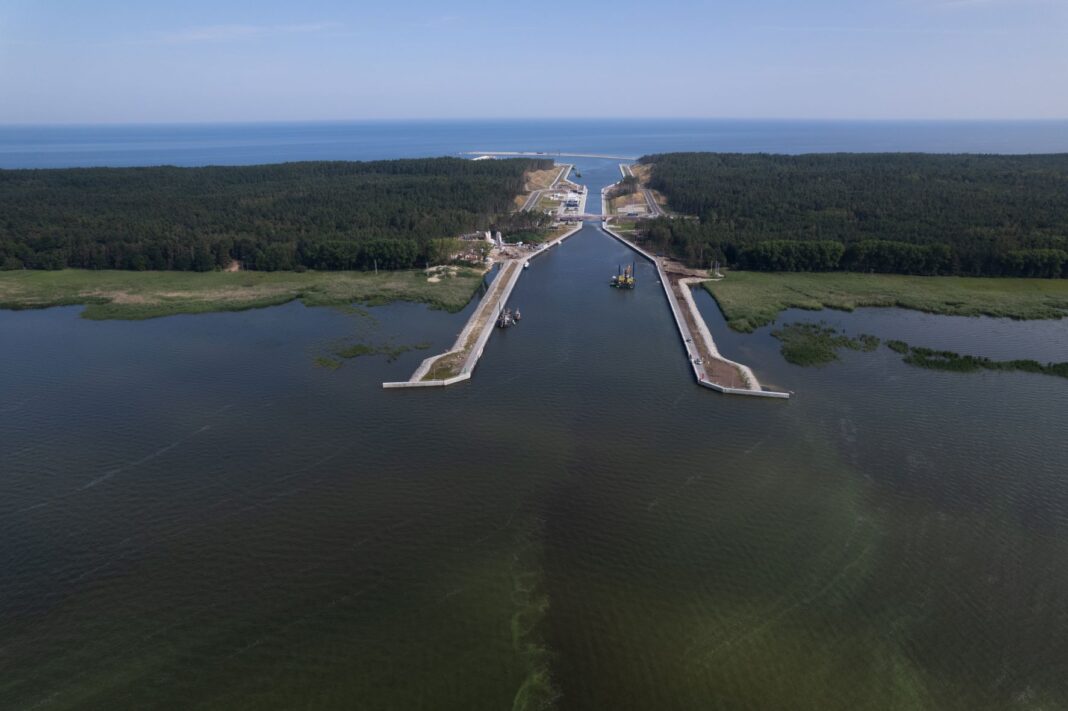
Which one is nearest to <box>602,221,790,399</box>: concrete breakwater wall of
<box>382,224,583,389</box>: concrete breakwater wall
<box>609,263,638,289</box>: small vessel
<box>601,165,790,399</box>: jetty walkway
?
<box>601,165,790,399</box>: jetty walkway

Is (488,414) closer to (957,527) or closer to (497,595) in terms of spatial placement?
(497,595)

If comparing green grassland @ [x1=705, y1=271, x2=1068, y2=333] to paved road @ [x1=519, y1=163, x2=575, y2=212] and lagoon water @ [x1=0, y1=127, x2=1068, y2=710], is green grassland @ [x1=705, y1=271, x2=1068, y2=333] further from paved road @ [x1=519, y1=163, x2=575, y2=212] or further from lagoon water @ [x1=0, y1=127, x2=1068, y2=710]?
paved road @ [x1=519, y1=163, x2=575, y2=212]

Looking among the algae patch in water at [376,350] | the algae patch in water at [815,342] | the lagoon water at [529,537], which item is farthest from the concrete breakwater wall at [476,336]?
the algae patch in water at [815,342]

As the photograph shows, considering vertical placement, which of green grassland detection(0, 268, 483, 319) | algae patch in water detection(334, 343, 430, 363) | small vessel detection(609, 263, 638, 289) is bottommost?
algae patch in water detection(334, 343, 430, 363)

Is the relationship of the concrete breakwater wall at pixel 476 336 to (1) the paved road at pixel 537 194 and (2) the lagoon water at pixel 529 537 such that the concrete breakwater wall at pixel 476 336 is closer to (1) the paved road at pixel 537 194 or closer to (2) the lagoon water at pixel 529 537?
(2) the lagoon water at pixel 529 537

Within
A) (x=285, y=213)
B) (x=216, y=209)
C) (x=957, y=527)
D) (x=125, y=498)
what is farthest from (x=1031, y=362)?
(x=216, y=209)

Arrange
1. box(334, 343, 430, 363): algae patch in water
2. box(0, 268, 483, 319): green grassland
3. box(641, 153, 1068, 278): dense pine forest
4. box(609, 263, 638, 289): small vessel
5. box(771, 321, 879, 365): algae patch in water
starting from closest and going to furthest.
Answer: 1. box(771, 321, 879, 365): algae patch in water
2. box(334, 343, 430, 363): algae patch in water
3. box(0, 268, 483, 319): green grassland
4. box(609, 263, 638, 289): small vessel
5. box(641, 153, 1068, 278): dense pine forest

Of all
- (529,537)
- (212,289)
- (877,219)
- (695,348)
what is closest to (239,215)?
(212,289)
